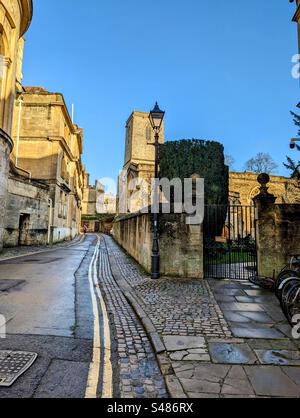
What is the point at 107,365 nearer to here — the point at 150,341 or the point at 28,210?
the point at 150,341

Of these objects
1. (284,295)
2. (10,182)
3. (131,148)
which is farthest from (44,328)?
(131,148)

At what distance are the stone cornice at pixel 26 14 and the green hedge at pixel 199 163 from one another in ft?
37.8

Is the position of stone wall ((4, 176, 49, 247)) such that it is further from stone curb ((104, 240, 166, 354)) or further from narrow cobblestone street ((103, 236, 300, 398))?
narrow cobblestone street ((103, 236, 300, 398))

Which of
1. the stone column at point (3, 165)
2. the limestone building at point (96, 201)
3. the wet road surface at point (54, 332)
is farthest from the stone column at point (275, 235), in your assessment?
the limestone building at point (96, 201)

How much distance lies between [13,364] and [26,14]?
1919 centimetres

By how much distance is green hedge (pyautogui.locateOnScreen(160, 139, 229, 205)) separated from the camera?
42.6 feet

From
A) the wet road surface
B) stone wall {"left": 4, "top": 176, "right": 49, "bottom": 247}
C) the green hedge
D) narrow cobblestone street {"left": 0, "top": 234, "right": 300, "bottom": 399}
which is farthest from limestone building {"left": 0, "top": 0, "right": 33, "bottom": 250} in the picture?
the green hedge

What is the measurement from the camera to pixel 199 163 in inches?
513

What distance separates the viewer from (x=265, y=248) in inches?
328

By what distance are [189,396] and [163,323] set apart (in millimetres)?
2052

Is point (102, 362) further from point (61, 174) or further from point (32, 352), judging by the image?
point (61, 174)

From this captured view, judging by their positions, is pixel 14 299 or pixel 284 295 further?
pixel 14 299

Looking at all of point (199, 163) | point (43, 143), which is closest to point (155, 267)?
point (199, 163)

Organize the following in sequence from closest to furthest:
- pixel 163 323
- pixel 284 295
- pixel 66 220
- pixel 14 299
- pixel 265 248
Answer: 1. pixel 163 323
2. pixel 284 295
3. pixel 14 299
4. pixel 265 248
5. pixel 66 220
